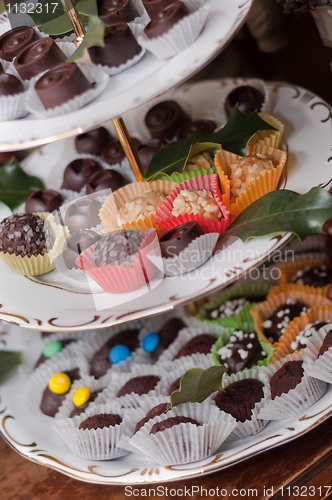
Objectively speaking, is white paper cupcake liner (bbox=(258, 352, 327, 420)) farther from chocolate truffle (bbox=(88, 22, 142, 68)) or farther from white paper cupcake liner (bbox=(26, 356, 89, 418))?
chocolate truffle (bbox=(88, 22, 142, 68))

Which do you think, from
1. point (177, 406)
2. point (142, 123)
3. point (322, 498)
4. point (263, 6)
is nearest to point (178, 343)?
point (177, 406)

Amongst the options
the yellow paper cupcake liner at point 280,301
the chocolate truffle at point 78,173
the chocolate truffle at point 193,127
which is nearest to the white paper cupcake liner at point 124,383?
the yellow paper cupcake liner at point 280,301

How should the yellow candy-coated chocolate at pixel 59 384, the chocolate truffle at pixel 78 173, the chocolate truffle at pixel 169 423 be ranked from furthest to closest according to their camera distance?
the chocolate truffle at pixel 78 173
the yellow candy-coated chocolate at pixel 59 384
the chocolate truffle at pixel 169 423

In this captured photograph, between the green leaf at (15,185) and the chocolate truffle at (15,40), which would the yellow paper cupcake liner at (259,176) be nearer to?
the chocolate truffle at (15,40)

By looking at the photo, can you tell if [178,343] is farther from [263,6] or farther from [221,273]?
[263,6]

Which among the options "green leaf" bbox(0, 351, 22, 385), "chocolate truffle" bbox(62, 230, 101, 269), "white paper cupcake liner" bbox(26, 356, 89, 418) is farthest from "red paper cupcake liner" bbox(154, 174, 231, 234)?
"green leaf" bbox(0, 351, 22, 385)
